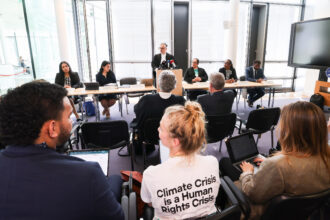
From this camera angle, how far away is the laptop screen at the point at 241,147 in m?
1.83

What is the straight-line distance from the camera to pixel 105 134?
2.50 metres

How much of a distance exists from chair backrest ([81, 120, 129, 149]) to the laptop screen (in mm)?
1206

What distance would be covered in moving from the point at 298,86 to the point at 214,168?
8458 mm

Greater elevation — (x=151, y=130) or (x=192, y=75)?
(x=192, y=75)

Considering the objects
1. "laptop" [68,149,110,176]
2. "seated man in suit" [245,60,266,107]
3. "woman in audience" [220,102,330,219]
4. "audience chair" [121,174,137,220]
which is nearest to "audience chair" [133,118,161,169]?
"laptop" [68,149,110,176]

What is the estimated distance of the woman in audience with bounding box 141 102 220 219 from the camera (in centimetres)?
107

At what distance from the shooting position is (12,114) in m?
0.78

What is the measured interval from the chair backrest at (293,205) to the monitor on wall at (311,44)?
557 centimetres

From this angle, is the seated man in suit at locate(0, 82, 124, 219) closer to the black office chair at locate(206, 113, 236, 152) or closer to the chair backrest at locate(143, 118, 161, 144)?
the chair backrest at locate(143, 118, 161, 144)

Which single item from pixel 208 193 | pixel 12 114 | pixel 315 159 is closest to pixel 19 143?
pixel 12 114

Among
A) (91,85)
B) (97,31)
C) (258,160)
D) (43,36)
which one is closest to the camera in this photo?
(258,160)

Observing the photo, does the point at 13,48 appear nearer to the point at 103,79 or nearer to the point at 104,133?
the point at 103,79

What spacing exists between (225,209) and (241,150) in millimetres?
1016

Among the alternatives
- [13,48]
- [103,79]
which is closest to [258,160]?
[103,79]
